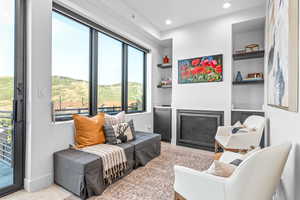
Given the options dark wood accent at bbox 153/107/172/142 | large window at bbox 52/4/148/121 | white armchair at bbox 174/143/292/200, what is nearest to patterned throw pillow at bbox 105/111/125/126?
large window at bbox 52/4/148/121

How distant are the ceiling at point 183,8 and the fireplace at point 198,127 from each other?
2092 mm

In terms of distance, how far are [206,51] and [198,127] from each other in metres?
1.74

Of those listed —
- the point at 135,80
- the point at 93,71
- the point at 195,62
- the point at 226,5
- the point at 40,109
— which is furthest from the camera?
the point at 135,80

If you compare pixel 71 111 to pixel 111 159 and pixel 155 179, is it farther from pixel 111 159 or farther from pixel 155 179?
pixel 155 179

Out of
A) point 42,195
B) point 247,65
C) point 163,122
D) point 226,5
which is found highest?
point 226,5

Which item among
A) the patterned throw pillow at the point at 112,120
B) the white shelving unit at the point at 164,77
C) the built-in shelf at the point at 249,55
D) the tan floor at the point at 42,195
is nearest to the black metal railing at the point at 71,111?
the patterned throw pillow at the point at 112,120

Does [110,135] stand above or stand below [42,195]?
above

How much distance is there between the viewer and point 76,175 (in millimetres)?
1711

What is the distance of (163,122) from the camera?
4.04m

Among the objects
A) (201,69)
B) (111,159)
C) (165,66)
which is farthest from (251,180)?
(165,66)

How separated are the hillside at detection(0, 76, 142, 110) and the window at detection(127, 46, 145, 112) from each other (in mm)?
509

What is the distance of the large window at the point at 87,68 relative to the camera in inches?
90.4

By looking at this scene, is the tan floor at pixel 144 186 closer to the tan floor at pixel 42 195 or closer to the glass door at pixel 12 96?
the tan floor at pixel 42 195

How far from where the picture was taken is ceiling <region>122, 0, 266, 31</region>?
9.38ft
